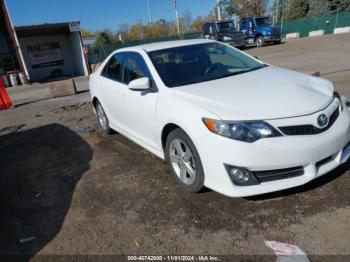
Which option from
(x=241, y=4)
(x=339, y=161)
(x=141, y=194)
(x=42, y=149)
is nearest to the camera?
(x=339, y=161)

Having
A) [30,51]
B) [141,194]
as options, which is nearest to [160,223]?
[141,194]

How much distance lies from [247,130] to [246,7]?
6682 cm

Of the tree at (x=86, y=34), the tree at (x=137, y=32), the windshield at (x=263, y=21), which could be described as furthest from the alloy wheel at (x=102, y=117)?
the tree at (x=137, y=32)

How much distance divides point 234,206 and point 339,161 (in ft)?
3.68

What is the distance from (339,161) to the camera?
123 inches

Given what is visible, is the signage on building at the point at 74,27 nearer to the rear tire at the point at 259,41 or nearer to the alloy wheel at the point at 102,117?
the rear tire at the point at 259,41

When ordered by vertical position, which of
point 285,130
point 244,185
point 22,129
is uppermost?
point 285,130

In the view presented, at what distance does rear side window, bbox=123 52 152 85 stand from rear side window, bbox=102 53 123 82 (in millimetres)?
202

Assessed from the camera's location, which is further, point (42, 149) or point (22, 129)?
point (22, 129)

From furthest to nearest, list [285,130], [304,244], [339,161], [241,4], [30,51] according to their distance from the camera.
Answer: [241,4] → [30,51] → [339,161] → [285,130] → [304,244]

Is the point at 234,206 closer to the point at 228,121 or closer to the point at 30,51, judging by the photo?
the point at 228,121

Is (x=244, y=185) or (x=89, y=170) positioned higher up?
(x=244, y=185)

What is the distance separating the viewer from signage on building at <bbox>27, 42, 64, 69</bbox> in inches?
910

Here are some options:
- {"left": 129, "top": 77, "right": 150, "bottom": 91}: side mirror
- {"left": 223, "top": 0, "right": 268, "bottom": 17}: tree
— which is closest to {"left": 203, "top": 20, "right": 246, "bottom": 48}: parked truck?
{"left": 129, "top": 77, "right": 150, "bottom": 91}: side mirror
